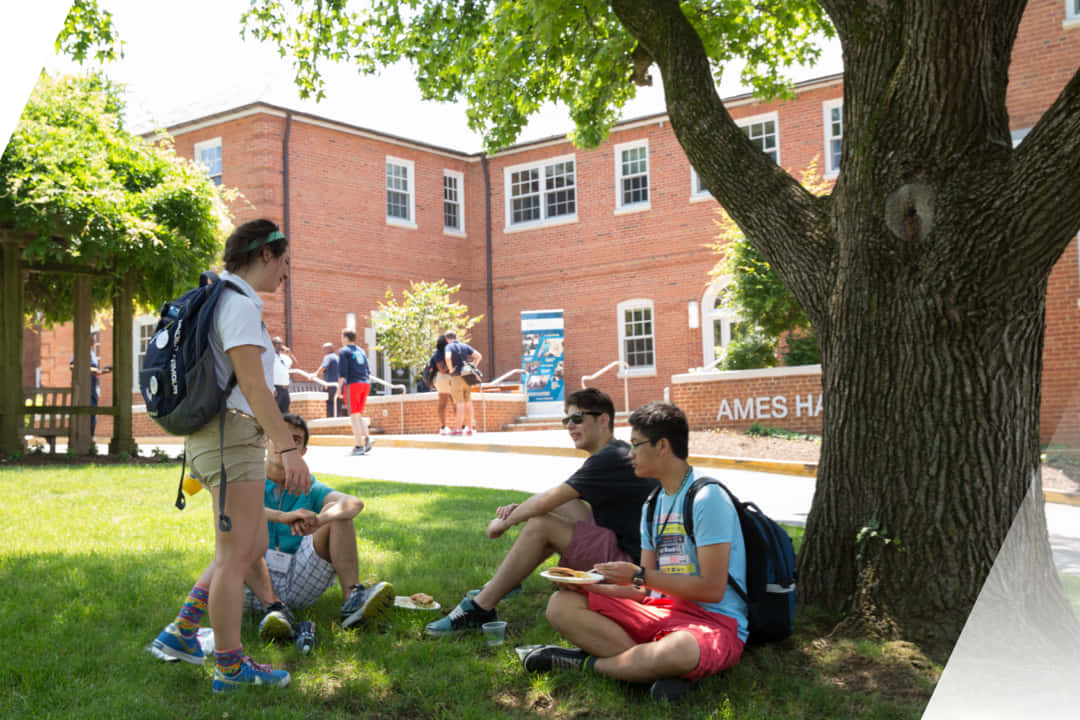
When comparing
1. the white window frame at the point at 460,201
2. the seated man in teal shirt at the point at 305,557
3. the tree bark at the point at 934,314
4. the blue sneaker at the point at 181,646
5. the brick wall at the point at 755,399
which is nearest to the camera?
the blue sneaker at the point at 181,646

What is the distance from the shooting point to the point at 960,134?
15.5 ft

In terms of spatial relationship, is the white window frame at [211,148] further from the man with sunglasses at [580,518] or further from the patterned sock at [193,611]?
the patterned sock at [193,611]

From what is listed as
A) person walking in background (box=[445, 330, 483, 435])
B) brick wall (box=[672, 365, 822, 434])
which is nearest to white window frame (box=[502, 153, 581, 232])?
person walking in background (box=[445, 330, 483, 435])

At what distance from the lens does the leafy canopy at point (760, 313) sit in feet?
57.3

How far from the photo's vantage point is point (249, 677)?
160 inches

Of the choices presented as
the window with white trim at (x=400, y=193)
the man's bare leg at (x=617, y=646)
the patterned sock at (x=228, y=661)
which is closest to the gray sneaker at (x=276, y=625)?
the patterned sock at (x=228, y=661)

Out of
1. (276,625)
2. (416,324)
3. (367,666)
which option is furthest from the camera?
(416,324)

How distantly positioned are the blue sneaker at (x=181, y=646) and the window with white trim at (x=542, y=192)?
74.8 feet

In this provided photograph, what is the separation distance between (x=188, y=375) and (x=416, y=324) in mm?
20716

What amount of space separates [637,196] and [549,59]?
17071mm

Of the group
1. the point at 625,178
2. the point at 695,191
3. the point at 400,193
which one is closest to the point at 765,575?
the point at 695,191

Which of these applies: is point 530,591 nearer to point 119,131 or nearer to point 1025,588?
point 1025,588

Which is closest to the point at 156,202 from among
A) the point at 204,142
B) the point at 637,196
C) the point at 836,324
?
the point at 836,324

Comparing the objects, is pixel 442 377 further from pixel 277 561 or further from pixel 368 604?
pixel 368 604
